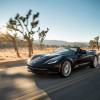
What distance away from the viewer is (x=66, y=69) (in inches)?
334

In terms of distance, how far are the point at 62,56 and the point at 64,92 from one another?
269 centimetres

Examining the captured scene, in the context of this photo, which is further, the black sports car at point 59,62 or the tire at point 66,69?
the tire at point 66,69

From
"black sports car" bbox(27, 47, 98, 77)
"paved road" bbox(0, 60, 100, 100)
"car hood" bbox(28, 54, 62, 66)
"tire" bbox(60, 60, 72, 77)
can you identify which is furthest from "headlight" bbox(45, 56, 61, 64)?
"paved road" bbox(0, 60, 100, 100)

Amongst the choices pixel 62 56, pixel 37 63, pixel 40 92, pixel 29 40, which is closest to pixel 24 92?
pixel 40 92

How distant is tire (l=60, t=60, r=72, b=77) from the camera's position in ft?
26.8

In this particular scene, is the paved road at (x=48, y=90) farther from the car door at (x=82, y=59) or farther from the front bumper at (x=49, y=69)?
the car door at (x=82, y=59)

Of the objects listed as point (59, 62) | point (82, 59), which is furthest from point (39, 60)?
point (82, 59)

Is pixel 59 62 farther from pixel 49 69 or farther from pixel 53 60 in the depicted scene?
pixel 49 69

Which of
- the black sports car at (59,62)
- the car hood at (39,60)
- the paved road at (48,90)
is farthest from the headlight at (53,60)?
the paved road at (48,90)

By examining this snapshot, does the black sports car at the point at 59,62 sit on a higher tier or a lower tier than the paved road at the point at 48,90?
higher

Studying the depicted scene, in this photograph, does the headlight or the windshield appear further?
the windshield

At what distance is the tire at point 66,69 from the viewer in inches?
322

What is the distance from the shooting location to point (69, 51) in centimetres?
959

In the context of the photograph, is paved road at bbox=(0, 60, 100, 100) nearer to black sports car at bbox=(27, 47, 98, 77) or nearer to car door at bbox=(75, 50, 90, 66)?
black sports car at bbox=(27, 47, 98, 77)
